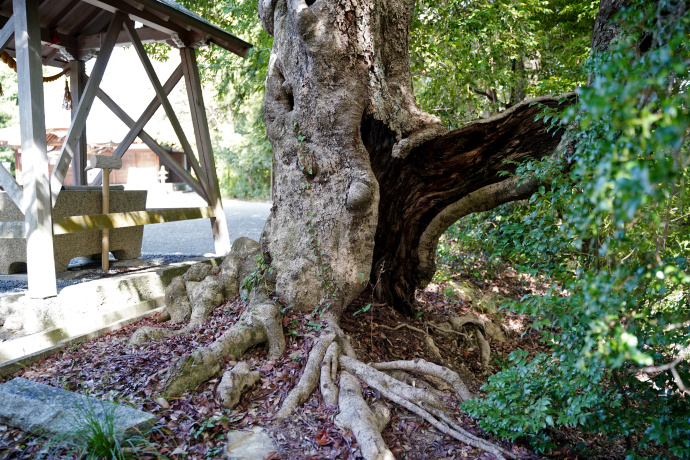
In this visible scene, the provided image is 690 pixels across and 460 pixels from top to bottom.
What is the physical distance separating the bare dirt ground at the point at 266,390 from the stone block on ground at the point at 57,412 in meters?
0.08

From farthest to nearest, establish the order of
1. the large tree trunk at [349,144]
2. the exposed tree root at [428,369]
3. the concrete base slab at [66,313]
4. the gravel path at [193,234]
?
the gravel path at [193,234] < the concrete base slab at [66,313] < the large tree trunk at [349,144] < the exposed tree root at [428,369]

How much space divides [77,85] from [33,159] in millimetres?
3129

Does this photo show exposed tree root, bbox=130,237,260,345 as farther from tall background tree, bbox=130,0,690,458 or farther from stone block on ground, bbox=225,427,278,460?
stone block on ground, bbox=225,427,278,460

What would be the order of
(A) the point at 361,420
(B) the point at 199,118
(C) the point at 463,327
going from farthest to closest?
(B) the point at 199,118 < (C) the point at 463,327 < (A) the point at 361,420

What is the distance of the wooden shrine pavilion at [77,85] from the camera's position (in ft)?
16.2

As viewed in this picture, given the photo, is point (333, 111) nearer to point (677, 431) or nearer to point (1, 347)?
point (677, 431)

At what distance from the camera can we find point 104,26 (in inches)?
291

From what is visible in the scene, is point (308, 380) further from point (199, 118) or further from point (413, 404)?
point (199, 118)

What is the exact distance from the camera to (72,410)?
2.91m

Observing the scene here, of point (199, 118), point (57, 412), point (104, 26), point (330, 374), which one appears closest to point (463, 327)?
point (330, 374)

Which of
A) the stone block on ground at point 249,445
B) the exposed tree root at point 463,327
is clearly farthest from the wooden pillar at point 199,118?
the stone block on ground at point 249,445

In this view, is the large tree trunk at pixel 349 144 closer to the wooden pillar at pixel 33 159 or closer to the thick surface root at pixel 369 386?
the thick surface root at pixel 369 386

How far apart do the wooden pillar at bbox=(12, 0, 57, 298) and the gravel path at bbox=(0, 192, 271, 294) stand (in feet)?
2.10

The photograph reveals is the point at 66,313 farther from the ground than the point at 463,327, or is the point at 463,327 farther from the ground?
the point at 66,313
